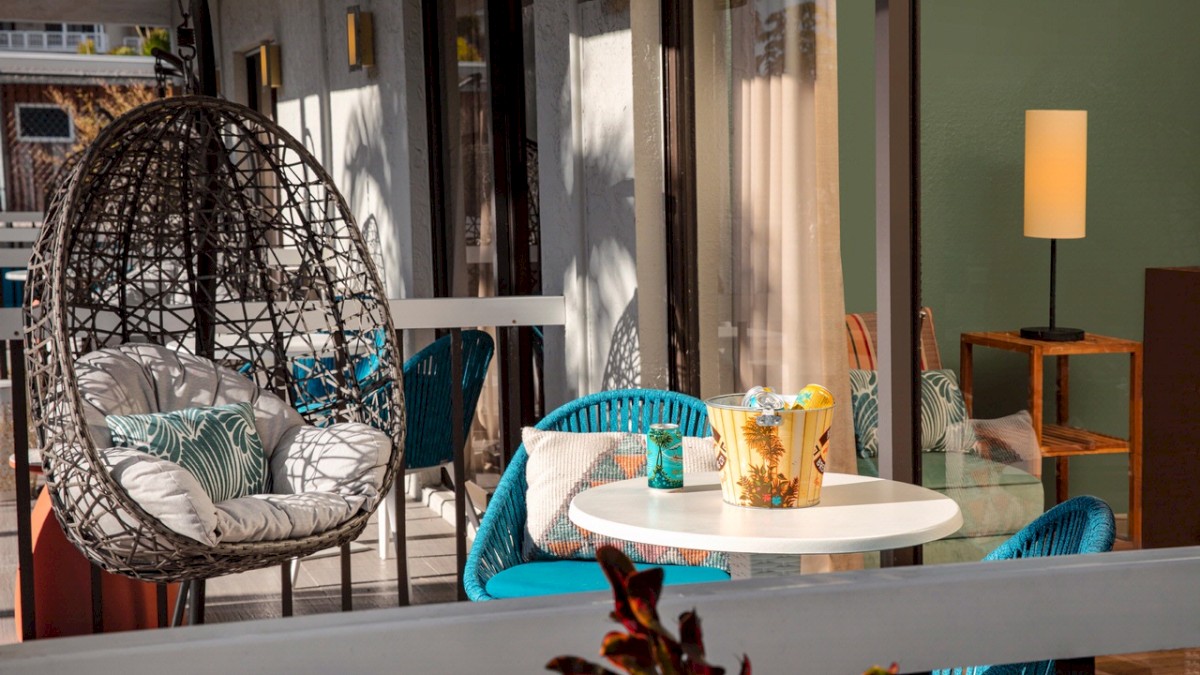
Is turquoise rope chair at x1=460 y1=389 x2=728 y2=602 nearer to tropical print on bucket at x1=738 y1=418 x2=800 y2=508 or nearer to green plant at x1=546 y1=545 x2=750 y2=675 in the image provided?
tropical print on bucket at x1=738 y1=418 x2=800 y2=508

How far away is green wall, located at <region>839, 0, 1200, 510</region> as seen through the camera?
2.24 meters

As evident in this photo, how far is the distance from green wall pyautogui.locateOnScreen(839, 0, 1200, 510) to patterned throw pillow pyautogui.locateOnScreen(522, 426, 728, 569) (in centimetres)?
61

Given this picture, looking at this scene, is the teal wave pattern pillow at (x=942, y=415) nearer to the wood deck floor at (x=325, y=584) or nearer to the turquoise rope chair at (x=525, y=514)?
the turquoise rope chair at (x=525, y=514)

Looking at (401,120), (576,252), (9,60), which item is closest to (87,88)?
(9,60)

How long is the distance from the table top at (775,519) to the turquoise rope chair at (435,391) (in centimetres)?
201

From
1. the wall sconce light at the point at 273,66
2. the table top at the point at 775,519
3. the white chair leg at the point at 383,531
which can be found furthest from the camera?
the wall sconce light at the point at 273,66

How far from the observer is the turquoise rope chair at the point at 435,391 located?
4.14 m

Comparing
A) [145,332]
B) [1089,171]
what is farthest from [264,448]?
[1089,171]

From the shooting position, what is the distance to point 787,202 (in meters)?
3.19

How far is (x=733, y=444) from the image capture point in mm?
1956

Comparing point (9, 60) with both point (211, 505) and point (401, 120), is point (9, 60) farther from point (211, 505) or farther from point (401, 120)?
point (211, 505)

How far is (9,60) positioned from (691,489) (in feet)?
51.6

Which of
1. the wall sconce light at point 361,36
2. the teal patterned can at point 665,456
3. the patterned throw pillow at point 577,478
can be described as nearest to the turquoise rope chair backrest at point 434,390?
the patterned throw pillow at point 577,478

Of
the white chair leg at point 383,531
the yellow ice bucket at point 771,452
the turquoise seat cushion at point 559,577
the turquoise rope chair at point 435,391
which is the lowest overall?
the white chair leg at point 383,531
